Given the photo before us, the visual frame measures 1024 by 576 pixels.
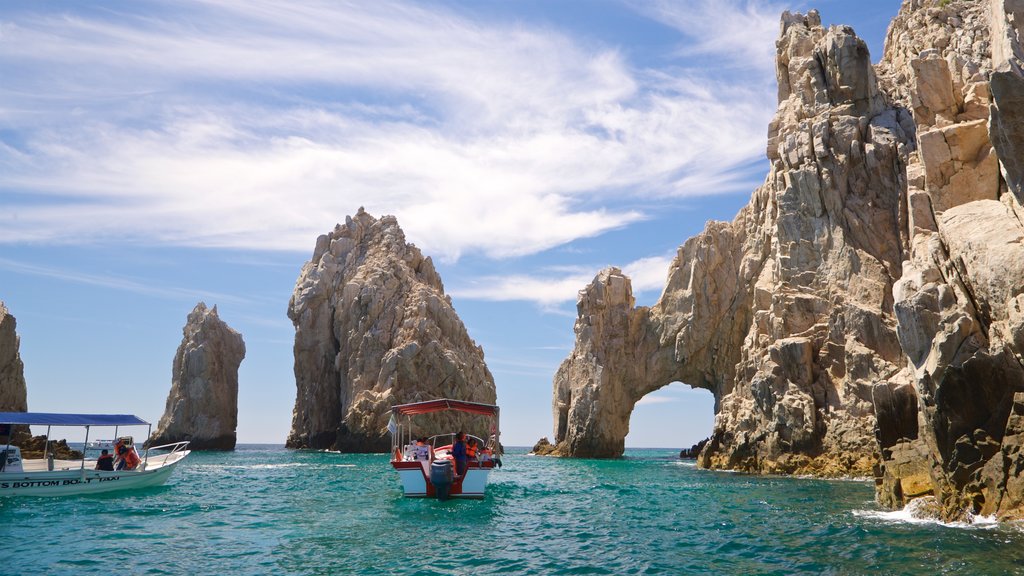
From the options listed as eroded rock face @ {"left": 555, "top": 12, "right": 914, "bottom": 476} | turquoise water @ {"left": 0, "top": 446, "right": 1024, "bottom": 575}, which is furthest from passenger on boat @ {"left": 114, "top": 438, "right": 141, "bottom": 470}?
eroded rock face @ {"left": 555, "top": 12, "right": 914, "bottom": 476}

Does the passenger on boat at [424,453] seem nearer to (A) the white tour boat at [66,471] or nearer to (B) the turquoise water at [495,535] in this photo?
(B) the turquoise water at [495,535]

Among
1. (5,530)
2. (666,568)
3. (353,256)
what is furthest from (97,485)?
(353,256)

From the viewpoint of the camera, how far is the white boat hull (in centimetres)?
2848

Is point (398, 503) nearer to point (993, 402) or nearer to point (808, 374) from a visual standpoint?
point (993, 402)

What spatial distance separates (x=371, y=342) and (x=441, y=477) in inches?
2411

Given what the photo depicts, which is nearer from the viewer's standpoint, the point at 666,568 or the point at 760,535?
the point at 666,568

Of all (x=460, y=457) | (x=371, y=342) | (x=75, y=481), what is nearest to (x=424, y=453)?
(x=460, y=457)

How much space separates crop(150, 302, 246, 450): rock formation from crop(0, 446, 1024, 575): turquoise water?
69.5 meters

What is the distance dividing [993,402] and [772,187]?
3886 cm

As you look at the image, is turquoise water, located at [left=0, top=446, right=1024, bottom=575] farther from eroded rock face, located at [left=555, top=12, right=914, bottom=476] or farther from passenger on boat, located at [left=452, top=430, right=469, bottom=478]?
eroded rock face, located at [left=555, top=12, right=914, bottom=476]

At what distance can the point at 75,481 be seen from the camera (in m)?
30.1

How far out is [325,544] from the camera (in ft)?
62.6

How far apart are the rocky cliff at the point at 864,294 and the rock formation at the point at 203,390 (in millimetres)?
50122

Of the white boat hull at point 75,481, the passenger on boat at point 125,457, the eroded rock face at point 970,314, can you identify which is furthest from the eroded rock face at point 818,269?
the passenger on boat at point 125,457
